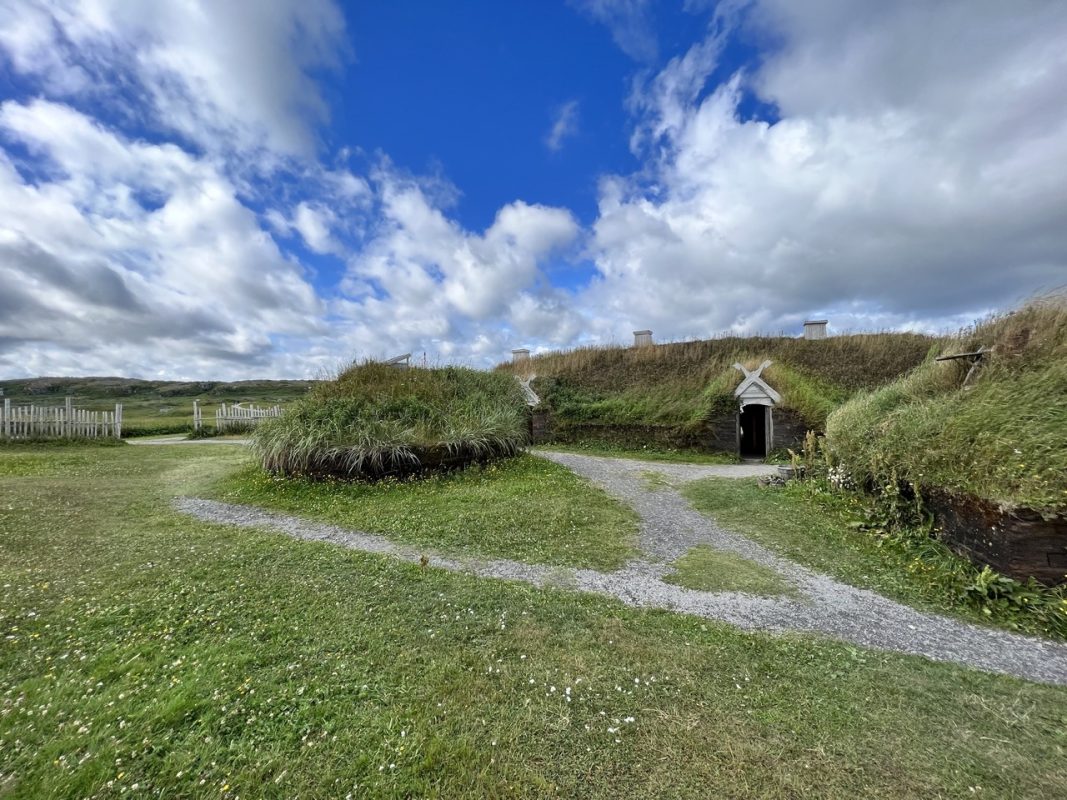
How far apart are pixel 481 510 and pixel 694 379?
14.3 meters

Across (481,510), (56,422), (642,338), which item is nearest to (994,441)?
(481,510)

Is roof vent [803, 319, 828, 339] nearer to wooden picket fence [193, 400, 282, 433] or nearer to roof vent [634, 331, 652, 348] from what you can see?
roof vent [634, 331, 652, 348]

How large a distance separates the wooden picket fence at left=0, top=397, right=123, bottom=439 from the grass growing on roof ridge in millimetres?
25511

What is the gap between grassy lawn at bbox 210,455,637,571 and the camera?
6.00 meters

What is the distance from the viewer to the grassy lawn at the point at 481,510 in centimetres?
600

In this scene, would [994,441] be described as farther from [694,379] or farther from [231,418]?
[231,418]

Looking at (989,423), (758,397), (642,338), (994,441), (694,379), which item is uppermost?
(642,338)

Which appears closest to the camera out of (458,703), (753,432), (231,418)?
(458,703)

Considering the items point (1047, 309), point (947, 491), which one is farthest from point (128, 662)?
point (1047, 309)

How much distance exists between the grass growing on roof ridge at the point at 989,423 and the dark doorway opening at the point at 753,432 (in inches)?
359

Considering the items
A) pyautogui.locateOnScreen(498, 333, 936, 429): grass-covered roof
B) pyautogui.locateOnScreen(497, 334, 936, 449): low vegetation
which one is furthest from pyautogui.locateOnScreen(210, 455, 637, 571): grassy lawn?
pyautogui.locateOnScreen(498, 333, 936, 429): grass-covered roof

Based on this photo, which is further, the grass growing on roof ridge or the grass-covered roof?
Answer: the grass-covered roof

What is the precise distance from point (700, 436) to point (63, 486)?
56.6 ft

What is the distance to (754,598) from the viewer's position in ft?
14.8
